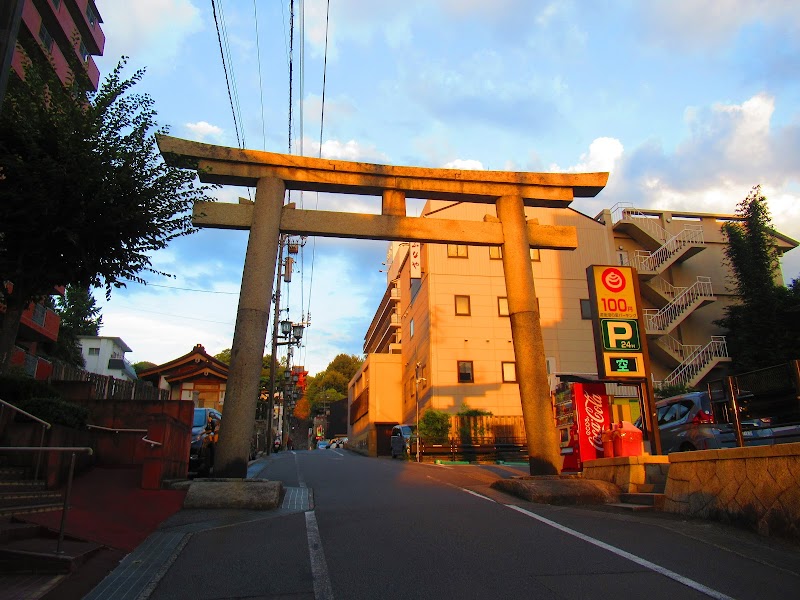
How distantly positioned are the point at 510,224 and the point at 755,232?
24482 millimetres

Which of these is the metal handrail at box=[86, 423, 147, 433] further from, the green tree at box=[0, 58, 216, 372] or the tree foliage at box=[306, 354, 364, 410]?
the tree foliage at box=[306, 354, 364, 410]

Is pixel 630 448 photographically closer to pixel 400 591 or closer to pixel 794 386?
pixel 794 386

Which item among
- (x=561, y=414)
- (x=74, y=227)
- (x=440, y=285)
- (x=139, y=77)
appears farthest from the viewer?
(x=440, y=285)

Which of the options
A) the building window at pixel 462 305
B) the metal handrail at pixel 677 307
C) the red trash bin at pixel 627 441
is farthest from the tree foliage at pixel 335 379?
the red trash bin at pixel 627 441

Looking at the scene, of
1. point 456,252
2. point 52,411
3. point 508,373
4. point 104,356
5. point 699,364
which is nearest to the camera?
point 52,411

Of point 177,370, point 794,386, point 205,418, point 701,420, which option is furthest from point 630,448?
point 177,370

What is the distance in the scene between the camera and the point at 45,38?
2477 centimetres

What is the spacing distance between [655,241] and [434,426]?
62.2 feet

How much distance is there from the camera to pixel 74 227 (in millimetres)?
10781

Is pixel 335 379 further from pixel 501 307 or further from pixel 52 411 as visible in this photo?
pixel 52 411

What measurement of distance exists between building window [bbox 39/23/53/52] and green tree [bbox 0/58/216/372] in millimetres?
15913

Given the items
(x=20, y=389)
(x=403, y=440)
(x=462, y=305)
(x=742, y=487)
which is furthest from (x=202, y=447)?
(x=462, y=305)

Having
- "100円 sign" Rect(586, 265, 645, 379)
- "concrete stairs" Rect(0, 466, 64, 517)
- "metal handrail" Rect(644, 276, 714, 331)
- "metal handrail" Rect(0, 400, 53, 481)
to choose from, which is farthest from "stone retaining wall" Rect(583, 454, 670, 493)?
"metal handrail" Rect(644, 276, 714, 331)

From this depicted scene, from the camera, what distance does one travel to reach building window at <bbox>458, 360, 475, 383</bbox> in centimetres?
3431
